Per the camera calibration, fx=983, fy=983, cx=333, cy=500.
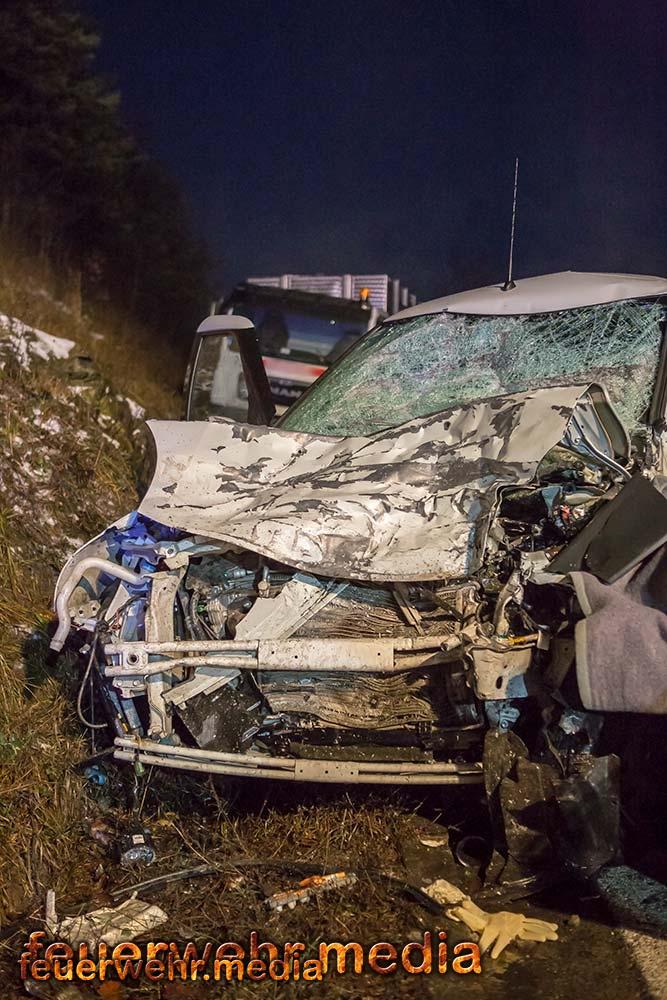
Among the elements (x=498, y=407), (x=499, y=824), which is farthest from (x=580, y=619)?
(x=498, y=407)

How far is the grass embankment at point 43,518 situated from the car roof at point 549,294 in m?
2.57

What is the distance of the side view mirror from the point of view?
5156 mm

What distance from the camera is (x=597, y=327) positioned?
4.41 metres

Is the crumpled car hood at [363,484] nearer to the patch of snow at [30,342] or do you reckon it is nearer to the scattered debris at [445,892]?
the scattered debris at [445,892]

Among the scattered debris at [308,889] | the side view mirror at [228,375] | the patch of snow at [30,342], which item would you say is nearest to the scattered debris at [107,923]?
the scattered debris at [308,889]

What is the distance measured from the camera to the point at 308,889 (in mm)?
3422

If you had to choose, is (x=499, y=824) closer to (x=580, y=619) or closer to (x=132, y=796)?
(x=580, y=619)

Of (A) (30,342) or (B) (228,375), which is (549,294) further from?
(A) (30,342)

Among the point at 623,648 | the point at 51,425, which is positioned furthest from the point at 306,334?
the point at 623,648

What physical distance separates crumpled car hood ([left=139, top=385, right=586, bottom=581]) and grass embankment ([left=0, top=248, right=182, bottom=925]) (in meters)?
1.28

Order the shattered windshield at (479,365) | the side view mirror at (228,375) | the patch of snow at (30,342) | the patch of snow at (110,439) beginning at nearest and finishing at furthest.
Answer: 1. the shattered windshield at (479,365)
2. the side view mirror at (228,375)
3. the patch of snow at (110,439)
4. the patch of snow at (30,342)

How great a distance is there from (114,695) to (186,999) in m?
1.05

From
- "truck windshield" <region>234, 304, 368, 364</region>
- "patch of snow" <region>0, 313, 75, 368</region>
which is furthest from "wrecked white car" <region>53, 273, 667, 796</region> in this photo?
"truck windshield" <region>234, 304, 368, 364</region>

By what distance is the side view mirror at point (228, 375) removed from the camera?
16.9ft
